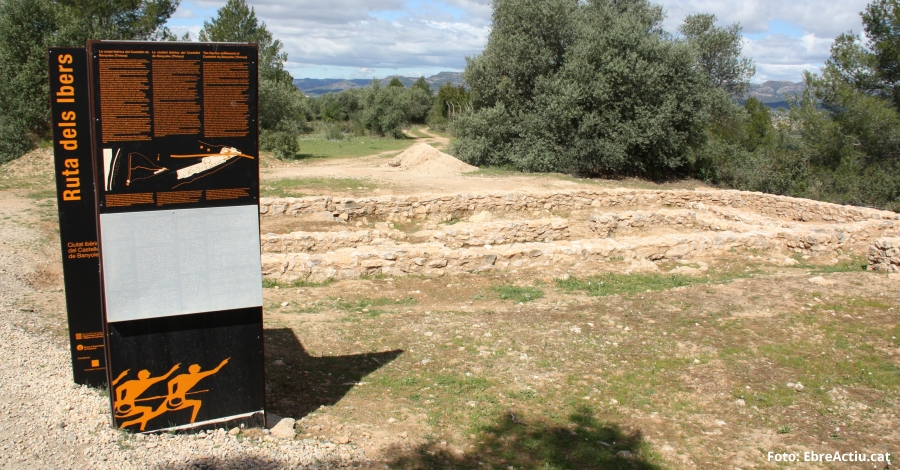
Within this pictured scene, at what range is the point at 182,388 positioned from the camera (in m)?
4.41

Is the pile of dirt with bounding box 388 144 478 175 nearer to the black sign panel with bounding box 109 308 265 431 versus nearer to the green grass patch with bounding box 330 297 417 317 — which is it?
the green grass patch with bounding box 330 297 417 317

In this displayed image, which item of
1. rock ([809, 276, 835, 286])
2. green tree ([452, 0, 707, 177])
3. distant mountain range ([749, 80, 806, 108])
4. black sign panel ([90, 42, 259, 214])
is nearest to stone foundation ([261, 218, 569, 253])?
rock ([809, 276, 835, 286])

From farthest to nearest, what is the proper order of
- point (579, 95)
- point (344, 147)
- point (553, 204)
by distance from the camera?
point (344, 147) < point (579, 95) < point (553, 204)

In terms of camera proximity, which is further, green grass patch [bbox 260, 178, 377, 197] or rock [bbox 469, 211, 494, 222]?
green grass patch [bbox 260, 178, 377, 197]

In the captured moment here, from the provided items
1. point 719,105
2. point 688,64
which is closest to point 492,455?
point 688,64

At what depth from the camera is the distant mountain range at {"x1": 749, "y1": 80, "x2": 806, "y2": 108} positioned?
22969 millimetres

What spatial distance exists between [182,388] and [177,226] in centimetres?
116

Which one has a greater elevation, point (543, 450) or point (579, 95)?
point (579, 95)

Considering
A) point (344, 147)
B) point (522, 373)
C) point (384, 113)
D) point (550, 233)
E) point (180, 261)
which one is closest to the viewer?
point (180, 261)

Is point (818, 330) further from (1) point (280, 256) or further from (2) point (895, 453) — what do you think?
(1) point (280, 256)

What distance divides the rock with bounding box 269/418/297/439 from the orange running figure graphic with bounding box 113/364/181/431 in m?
0.88

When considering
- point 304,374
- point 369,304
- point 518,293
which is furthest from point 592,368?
point 369,304

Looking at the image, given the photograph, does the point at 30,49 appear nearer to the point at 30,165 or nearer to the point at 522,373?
the point at 30,165

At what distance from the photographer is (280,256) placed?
9.60 m
